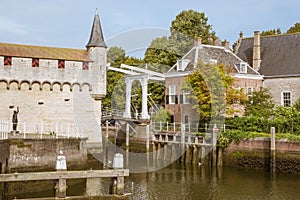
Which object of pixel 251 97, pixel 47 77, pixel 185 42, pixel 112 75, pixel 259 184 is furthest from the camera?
pixel 112 75

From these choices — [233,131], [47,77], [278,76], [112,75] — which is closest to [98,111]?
[47,77]

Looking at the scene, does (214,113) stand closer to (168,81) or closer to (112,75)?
(168,81)

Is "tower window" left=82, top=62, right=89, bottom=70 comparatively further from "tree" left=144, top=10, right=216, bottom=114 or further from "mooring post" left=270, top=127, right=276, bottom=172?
"tree" left=144, top=10, right=216, bottom=114

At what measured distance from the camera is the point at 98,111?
2519cm

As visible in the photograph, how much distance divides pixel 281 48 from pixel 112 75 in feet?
65.3

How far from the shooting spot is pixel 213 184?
1897cm

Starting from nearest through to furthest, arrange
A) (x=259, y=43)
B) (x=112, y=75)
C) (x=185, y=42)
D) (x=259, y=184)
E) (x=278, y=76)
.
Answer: (x=259, y=184)
(x=278, y=76)
(x=259, y=43)
(x=185, y=42)
(x=112, y=75)

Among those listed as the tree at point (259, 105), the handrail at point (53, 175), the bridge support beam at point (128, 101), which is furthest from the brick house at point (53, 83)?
the tree at point (259, 105)

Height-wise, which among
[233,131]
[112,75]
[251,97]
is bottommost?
[233,131]

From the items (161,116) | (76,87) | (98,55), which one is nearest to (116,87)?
(161,116)

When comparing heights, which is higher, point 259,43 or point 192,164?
point 259,43

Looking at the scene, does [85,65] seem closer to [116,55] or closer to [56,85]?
[56,85]

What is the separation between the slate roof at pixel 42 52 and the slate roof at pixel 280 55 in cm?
1607

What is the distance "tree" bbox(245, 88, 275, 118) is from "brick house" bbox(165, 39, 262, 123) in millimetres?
2480
